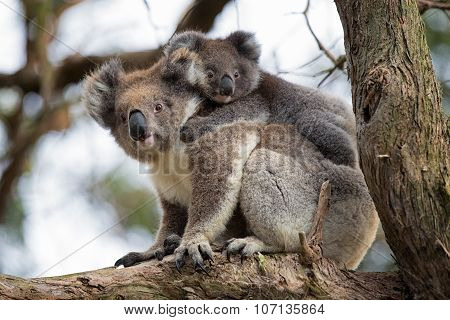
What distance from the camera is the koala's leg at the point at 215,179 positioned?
16.7 ft

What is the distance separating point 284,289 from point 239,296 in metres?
0.32

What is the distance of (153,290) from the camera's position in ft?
14.7

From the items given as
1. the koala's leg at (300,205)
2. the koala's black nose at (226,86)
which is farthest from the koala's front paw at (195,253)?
the koala's black nose at (226,86)

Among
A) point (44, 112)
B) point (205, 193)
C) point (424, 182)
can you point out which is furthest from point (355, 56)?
point (44, 112)

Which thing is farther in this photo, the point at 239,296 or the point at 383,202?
the point at 239,296

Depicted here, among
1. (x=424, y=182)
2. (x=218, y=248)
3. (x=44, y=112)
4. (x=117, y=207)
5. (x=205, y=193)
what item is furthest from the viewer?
(x=117, y=207)

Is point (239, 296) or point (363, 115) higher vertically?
point (363, 115)

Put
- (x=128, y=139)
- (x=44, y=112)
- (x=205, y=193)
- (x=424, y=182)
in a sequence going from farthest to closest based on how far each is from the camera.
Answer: (x=44, y=112) → (x=128, y=139) → (x=205, y=193) → (x=424, y=182)

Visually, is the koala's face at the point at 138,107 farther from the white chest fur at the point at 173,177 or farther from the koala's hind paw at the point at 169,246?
the koala's hind paw at the point at 169,246

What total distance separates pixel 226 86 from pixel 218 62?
1.48 feet

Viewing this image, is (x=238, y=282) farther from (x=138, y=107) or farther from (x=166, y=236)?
(x=138, y=107)

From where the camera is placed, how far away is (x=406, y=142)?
4027 mm

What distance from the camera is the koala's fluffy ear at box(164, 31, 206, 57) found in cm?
614

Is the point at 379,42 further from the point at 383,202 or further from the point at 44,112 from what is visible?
the point at 44,112
